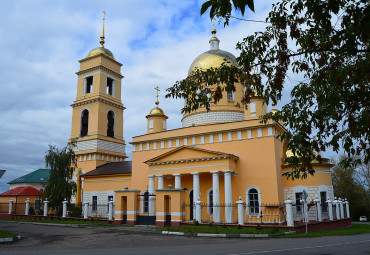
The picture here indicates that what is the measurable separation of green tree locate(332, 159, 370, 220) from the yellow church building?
805 inches

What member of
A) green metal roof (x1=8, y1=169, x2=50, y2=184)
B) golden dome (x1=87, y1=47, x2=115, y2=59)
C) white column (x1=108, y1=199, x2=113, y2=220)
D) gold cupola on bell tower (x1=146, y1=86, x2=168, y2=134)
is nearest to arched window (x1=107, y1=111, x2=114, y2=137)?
golden dome (x1=87, y1=47, x2=115, y2=59)

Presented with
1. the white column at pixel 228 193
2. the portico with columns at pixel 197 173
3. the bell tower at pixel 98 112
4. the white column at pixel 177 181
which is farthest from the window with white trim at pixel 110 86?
the white column at pixel 228 193

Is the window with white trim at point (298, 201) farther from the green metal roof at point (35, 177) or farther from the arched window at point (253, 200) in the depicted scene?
the green metal roof at point (35, 177)

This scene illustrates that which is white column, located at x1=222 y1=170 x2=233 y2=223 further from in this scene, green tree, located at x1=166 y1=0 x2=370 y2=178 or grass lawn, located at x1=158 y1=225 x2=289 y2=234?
green tree, located at x1=166 y1=0 x2=370 y2=178

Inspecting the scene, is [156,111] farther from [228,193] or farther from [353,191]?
[353,191]

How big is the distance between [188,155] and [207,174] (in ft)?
6.15

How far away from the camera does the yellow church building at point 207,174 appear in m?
19.1

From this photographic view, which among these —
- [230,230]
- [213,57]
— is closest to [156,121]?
[213,57]

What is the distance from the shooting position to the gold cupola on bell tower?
27608mm

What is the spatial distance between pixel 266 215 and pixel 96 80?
879 inches

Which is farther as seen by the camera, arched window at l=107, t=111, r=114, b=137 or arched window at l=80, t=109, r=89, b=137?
arched window at l=107, t=111, r=114, b=137

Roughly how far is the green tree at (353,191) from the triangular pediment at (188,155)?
24.1 metres

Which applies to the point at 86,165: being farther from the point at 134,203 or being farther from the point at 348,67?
the point at 348,67

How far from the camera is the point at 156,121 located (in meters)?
27.7
